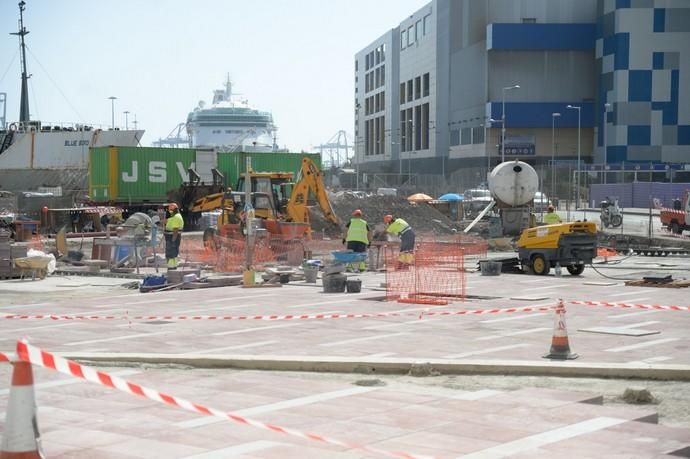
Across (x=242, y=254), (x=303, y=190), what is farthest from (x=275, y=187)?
(x=242, y=254)

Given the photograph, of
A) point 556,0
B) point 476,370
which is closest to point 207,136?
point 556,0

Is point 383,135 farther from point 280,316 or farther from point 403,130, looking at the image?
point 280,316

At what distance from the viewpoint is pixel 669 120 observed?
9312 centimetres

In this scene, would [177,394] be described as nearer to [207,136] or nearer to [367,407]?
[367,407]

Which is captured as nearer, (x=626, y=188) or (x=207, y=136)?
(x=626, y=188)

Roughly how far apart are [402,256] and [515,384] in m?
14.0

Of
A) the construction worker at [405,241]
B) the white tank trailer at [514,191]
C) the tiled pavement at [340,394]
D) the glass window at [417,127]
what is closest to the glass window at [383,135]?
the glass window at [417,127]

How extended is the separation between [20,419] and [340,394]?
15.1 ft

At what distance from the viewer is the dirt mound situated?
154 feet

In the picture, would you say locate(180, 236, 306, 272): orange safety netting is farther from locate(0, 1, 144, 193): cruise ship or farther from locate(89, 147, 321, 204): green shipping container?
Answer: locate(0, 1, 144, 193): cruise ship

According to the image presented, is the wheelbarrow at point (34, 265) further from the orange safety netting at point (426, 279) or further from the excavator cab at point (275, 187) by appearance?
the excavator cab at point (275, 187)

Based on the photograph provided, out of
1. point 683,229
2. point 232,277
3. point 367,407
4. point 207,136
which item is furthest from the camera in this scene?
point 207,136

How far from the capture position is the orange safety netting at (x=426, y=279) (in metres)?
20.2

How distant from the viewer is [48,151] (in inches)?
3356
